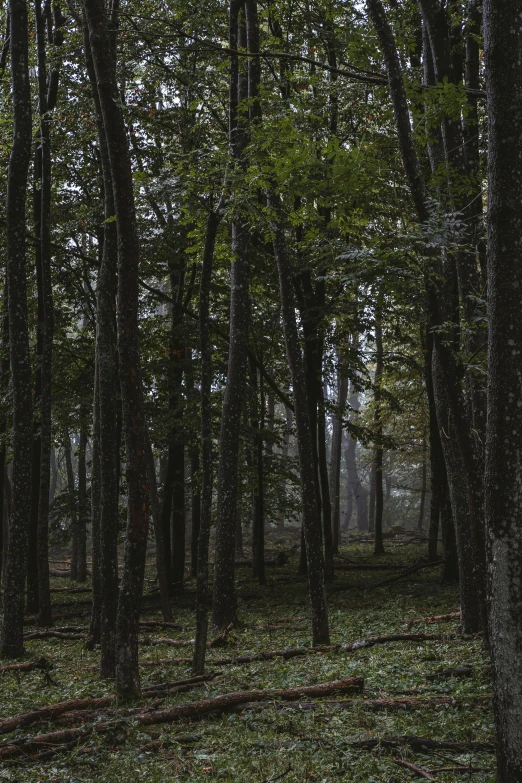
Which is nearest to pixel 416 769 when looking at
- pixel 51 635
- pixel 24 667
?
pixel 24 667

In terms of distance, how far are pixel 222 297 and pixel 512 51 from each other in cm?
1474

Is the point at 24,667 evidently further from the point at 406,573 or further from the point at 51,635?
the point at 406,573

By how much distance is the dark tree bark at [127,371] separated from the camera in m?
7.61

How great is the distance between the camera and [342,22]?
560 inches

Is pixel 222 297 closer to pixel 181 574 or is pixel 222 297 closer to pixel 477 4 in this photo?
pixel 181 574

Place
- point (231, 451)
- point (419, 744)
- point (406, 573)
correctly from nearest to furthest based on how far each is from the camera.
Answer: point (419, 744), point (231, 451), point (406, 573)

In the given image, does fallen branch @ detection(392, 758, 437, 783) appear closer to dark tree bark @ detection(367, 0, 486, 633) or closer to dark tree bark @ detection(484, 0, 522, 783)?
dark tree bark @ detection(484, 0, 522, 783)

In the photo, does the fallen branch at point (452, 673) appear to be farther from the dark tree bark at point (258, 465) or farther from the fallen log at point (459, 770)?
the dark tree bark at point (258, 465)

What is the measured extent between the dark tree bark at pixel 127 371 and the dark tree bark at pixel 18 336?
4393 mm

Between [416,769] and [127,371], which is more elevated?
[127,371]

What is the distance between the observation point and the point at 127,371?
781cm

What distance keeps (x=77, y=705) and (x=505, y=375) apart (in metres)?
5.76

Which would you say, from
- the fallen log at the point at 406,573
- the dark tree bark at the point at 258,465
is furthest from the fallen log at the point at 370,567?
the dark tree bark at the point at 258,465

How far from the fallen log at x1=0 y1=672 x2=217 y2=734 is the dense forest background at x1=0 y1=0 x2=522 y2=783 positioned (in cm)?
37
